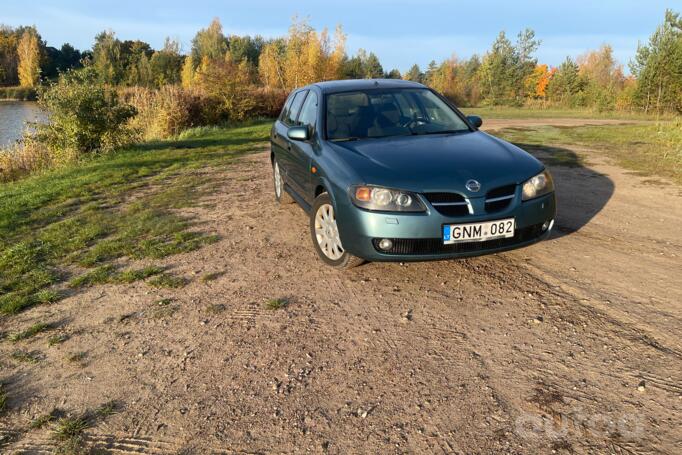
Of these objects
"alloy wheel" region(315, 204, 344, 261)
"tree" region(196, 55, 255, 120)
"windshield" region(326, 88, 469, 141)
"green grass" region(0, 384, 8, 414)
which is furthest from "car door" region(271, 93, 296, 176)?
"tree" region(196, 55, 255, 120)

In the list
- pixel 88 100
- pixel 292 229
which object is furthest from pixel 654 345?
pixel 88 100

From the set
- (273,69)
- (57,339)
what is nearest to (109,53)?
(273,69)

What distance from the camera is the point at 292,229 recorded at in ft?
18.9

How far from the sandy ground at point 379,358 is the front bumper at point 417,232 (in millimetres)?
356

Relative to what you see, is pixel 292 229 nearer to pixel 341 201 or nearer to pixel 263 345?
pixel 341 201

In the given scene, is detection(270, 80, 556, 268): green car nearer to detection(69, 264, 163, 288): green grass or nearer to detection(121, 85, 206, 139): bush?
detection(69, 264, 163, 288): green grass

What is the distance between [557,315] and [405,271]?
1326mm

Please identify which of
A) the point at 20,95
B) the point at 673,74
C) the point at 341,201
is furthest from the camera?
the point at 20,95

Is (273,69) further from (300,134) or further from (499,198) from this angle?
(499,198)

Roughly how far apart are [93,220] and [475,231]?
5.03m

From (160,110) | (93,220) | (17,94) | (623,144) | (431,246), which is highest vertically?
(17,94)

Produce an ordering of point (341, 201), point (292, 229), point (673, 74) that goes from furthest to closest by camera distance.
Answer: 1. point (673, 74)
2. point (292, 229)
3. point (341, 201)

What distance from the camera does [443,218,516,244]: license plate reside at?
364 cm

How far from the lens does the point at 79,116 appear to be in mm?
12086
